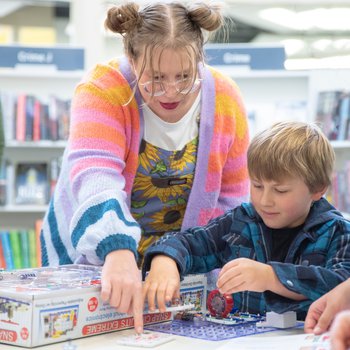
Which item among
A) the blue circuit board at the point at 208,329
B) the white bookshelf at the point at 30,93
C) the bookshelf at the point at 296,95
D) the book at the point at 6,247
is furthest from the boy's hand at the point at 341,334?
the white bookshelf at the point at 30,93

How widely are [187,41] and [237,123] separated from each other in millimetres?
305

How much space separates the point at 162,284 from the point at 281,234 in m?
0.33

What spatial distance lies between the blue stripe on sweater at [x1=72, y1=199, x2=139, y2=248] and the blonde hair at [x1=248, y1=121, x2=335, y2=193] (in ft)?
1.01

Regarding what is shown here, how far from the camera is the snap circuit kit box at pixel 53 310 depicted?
1.14 metres

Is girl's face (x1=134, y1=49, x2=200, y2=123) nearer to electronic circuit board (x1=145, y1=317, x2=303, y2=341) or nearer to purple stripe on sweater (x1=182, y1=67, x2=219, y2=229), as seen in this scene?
purple stripe on sweater (x1=182, y1=67, x2=219, y2=229)

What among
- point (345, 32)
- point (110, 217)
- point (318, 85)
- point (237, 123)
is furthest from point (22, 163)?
point (345, 32)

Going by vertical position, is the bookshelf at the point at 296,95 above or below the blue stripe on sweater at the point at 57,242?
above

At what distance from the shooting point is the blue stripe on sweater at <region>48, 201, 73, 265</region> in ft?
5.79

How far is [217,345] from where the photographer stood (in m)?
1.16

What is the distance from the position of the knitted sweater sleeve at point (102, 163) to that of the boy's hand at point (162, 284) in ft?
0.20

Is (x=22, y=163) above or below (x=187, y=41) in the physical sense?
below

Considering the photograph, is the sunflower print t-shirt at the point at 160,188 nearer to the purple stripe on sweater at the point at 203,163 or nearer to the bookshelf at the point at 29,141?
the purple stripe on sweater at the point at 203,163

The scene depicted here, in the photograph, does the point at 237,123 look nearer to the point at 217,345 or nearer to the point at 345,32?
the point at 217,345

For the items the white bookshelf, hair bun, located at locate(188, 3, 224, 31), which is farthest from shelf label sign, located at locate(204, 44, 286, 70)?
hair bun, located at locate(188, 3, 224, 31)
